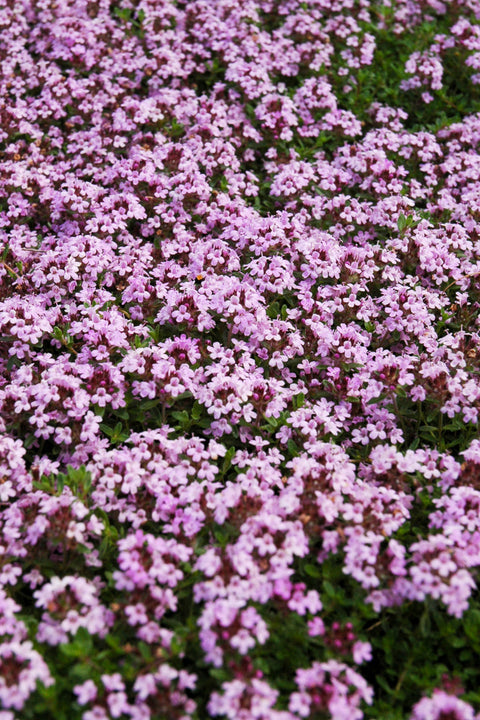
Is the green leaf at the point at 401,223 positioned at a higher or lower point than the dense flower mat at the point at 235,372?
higher

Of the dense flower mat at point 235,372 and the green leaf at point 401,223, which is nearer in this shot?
the dense flower mat at point 235,372

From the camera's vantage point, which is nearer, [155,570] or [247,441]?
[155,570]

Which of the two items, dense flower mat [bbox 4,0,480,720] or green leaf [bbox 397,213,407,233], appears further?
green leaf [bbox 397,213,407,233]

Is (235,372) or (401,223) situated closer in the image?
(235,372)

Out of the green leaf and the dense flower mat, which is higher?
the green leaf

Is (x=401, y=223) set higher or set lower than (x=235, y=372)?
higher

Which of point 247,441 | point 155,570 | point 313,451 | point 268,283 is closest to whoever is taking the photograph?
point 155,570

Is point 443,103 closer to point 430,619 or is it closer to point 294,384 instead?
point 294,384

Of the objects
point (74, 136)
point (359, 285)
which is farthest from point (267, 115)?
point (359, 285)
